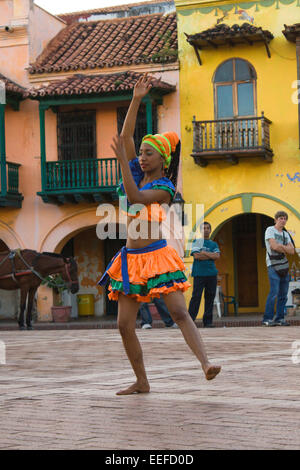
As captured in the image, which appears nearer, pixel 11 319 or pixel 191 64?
pixel 191 64

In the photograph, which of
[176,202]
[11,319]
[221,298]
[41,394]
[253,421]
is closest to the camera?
[253,421]

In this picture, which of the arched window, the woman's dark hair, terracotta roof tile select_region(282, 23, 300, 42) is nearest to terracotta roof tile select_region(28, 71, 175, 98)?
the arched window

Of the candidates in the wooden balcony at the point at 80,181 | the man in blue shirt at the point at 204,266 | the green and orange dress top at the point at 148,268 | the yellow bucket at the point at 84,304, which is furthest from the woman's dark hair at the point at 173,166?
the yellow bucket at the point at 84,304

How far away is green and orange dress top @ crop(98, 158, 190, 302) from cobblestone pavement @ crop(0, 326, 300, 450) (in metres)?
0.72

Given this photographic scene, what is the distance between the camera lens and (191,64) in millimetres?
24125

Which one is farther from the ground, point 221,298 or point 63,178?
point 63,178

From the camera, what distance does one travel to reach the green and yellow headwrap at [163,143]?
254 inches

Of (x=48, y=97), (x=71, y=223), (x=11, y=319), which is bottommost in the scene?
(x=11, y=319)

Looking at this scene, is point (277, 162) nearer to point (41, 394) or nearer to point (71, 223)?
point (71, 223)

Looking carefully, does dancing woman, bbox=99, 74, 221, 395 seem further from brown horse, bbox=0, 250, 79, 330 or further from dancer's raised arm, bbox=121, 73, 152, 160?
brown horse, bbox=0, 250, 79, 330

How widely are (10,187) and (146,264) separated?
19047mm

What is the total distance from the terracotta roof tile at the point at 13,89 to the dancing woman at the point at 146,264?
18706 millimetres
